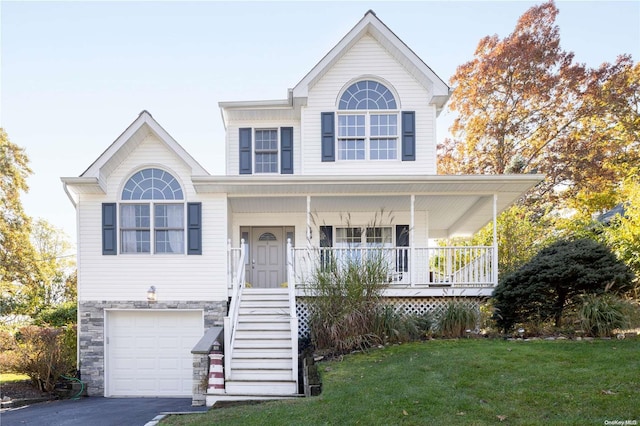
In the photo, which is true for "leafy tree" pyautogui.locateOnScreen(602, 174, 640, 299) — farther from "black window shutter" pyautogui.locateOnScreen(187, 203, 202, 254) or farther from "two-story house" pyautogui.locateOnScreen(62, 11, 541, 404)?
"black window shutter" pyautogui.locateOnScreen(187, 203, 202, 254)

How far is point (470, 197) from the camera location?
37.9ft

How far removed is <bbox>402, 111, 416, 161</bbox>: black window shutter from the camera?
11914mm

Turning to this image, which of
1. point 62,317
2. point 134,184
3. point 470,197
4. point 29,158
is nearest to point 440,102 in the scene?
point 470,197

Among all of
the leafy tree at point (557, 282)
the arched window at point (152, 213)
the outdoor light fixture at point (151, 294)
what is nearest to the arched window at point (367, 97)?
the arched window at point (152, 213)

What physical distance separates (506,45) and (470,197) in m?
11.7

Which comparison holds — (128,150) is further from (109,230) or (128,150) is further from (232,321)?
(232,321)

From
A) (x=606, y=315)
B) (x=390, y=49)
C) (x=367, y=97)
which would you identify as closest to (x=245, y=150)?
(x=367, y=97)

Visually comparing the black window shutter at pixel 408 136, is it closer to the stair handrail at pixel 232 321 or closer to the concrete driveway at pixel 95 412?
the stair handrail at pixel 232 321

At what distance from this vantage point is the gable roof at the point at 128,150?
→ 10.5 metres

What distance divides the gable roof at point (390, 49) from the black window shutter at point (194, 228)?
404 cm

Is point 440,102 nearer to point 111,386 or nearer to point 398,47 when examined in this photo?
point 398,47

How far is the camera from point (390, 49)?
12062 millimetres

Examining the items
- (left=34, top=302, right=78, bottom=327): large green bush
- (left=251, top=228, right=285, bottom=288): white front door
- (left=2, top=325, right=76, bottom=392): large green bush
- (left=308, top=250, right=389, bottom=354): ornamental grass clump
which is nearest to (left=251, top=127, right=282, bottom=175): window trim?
(left=251, top=228, right=285, bottom=288): white front door

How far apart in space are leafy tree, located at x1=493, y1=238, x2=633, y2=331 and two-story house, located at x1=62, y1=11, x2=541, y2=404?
96cm
